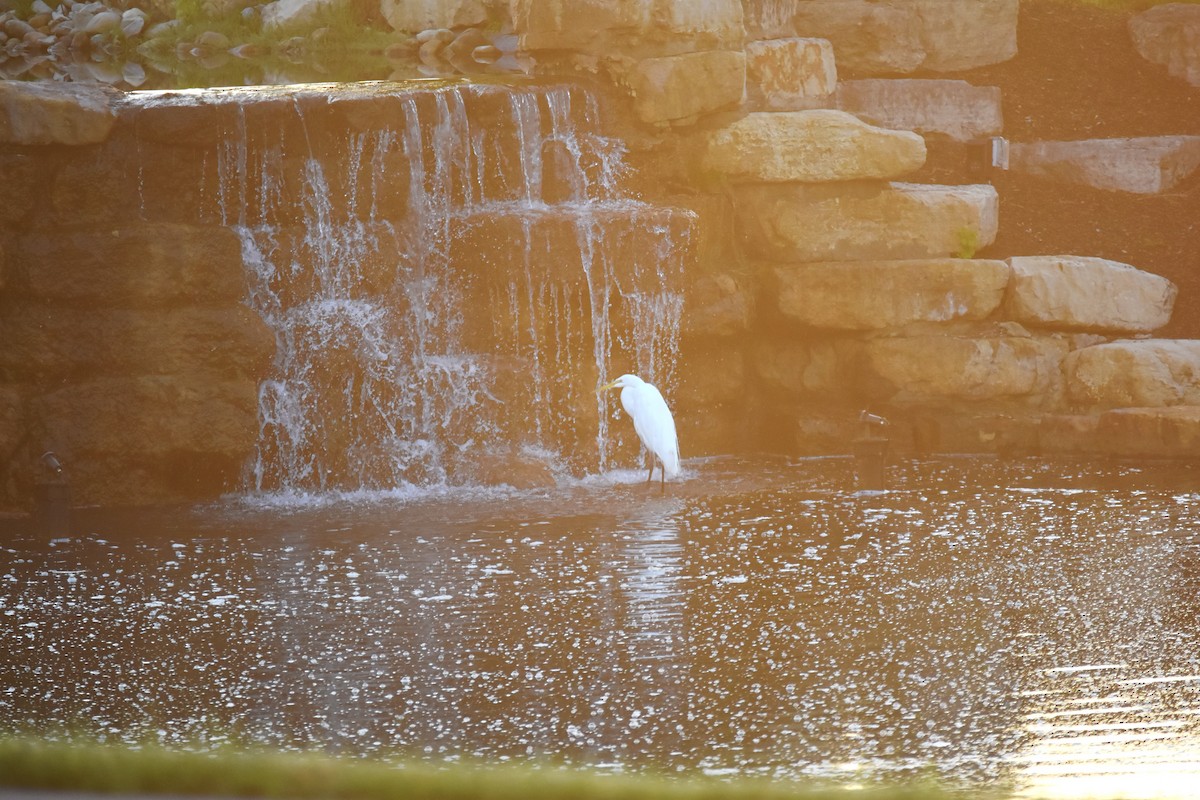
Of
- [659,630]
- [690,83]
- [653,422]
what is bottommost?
[659,630]

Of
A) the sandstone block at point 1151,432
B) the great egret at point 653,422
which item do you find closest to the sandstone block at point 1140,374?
the sandstone block at point 1151,432

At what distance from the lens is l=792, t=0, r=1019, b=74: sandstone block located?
11.0m

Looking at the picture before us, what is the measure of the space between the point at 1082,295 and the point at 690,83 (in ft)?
8.82

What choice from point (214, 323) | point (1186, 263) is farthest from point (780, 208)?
point (214, 323)

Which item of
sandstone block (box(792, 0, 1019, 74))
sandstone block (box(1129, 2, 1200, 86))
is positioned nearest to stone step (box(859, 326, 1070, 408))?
sandstone block (box(792, 0, 1019, 74))

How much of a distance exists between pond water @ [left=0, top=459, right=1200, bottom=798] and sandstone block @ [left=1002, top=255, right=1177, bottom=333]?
59.8 inches

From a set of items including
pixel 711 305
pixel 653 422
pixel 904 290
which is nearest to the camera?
pixel 653 422

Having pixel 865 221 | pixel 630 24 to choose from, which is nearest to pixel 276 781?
pixel 865 221

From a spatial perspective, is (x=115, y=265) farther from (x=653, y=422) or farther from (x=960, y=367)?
(x=960, y=367)

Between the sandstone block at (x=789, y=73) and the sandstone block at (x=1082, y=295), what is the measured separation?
197 cm

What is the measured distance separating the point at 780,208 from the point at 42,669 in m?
5.67

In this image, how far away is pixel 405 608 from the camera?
5.04 metres

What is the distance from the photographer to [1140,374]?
814 centimetres

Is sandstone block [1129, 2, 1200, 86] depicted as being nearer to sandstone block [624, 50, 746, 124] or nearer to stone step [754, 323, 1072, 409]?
stone step [754, 323, 1072, 409]
